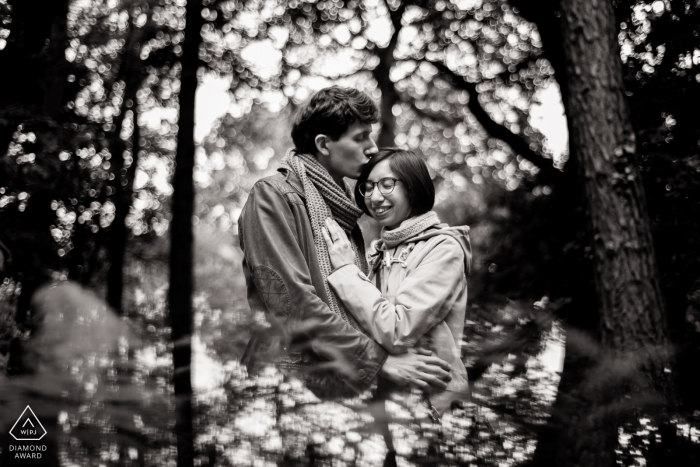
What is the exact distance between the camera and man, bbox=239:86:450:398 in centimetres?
153

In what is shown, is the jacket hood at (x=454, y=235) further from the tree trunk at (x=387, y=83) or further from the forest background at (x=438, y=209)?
the tree trunk at (x=387, y=83)

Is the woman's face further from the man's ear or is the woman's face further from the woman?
the man's ear

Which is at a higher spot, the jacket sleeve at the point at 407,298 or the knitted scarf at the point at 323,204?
the knitted scarf at the point at 323,204

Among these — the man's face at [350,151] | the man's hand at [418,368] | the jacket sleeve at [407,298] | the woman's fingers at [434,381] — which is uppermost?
the man's face at [350,151]

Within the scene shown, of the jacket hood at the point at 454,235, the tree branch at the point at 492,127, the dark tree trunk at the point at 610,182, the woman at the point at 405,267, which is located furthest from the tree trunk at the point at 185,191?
the tree branch at the point at 492,127

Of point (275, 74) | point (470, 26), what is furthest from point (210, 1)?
point (470, 26)

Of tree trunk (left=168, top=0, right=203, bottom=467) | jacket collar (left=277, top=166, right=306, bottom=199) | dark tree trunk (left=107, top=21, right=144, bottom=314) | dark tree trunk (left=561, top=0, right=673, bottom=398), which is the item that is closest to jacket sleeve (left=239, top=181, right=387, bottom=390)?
jacket collar (left=277, top=166, right=306, bottom=199)

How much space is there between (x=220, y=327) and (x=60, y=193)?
4.52 meters

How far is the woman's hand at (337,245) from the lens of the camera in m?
2.55

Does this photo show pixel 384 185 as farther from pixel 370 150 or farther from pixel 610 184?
pixel 610 184

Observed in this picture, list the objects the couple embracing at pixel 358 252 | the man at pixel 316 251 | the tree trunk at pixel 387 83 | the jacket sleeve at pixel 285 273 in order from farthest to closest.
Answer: the tree trunk at pixel 387 83, the couple embracing at pixel 358 252, the jacket sleeve at pixel 285 273, the man at pixel 316 251

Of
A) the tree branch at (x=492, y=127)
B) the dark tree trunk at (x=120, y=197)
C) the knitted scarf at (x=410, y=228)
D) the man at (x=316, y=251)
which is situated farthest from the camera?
the tree branch at (x=492, y=127)

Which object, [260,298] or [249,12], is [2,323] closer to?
[260,298]

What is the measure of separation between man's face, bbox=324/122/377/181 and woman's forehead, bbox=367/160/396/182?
153mm
